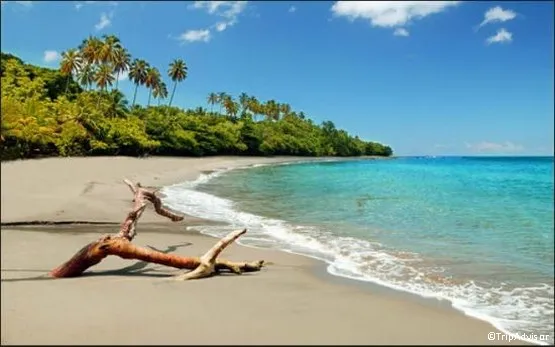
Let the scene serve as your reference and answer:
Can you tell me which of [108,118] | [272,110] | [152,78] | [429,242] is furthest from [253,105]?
[429,242]

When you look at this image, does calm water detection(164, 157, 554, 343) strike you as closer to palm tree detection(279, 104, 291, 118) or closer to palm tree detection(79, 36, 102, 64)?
palm tree detection(79, 36, 102, 64)

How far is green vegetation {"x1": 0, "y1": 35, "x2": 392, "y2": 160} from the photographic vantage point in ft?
131

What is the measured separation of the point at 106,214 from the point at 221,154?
6893 cm

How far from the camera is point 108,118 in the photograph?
5559cm

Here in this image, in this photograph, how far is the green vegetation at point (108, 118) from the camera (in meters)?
39.8

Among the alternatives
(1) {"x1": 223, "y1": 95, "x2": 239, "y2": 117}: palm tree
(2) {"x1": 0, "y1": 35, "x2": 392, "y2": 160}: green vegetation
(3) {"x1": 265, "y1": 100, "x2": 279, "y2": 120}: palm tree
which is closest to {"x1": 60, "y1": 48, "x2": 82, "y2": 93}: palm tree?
(2) {"x1": 0, "y1": 35, "x2": 392, "y2": 160}: green vegetation

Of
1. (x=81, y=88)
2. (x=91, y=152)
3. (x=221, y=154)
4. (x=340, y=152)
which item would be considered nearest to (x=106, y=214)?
(x=91, y=152)

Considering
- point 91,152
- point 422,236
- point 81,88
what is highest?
point 81,88

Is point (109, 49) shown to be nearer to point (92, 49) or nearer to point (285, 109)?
point (92, 49)

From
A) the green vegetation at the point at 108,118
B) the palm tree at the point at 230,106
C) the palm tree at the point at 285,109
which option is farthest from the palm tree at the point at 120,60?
the palm tree at the point at 285,109

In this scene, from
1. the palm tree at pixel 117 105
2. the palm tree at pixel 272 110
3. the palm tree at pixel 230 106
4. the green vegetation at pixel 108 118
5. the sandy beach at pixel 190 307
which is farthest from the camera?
the palm tree at pixel 272 110

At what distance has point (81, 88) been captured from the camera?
219 ft

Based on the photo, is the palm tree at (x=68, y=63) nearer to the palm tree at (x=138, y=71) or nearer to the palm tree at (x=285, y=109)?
the palm tree at (x=138, y=71)

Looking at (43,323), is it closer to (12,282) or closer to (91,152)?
(12,282)
